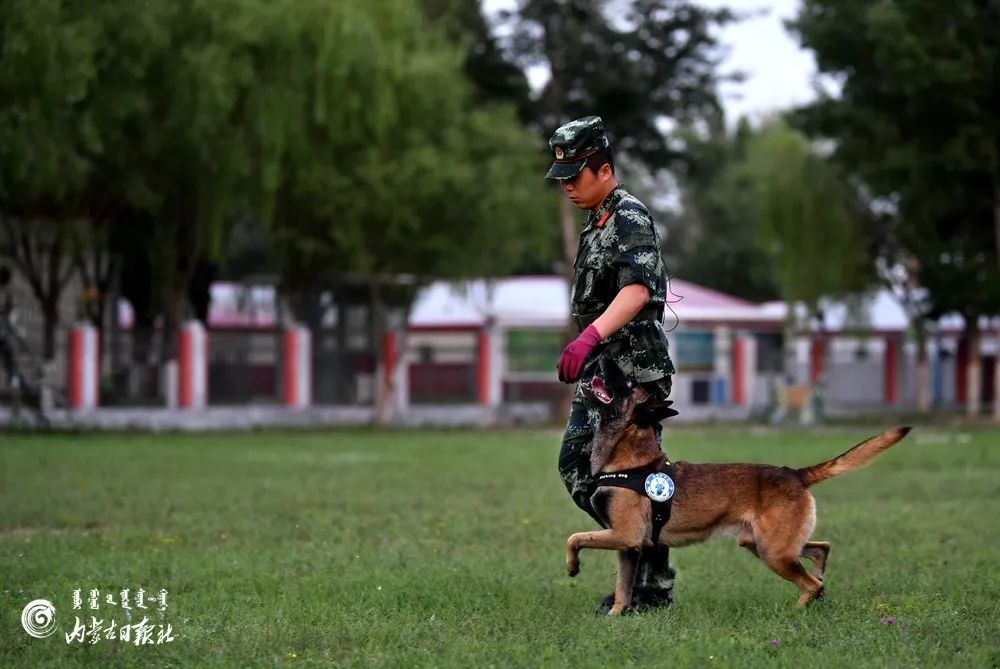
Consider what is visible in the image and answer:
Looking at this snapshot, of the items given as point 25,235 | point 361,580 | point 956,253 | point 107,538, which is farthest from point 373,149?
point 361,580

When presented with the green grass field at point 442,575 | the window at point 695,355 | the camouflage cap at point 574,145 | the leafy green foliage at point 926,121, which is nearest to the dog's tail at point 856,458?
Result: the green grass field at point 442,575

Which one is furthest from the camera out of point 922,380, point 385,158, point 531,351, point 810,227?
point 922,380

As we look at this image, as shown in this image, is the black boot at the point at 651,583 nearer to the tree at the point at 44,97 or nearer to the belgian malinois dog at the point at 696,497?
the belgian malinois dog at the point at 696,497

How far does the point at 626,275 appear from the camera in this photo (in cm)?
663

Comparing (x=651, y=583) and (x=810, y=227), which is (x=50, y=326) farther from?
(x=651, y=583)

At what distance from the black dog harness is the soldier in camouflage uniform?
→ 0.53 feet

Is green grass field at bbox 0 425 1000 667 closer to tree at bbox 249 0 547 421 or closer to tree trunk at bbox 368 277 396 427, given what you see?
tree at bbox 249 0 547 421

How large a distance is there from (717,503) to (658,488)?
32 cm

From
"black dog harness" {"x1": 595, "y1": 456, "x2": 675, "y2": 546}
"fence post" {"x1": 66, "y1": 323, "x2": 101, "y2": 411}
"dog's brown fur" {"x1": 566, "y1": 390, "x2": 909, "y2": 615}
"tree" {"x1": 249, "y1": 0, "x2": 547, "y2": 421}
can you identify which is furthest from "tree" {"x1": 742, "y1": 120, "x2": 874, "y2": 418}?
"black dog harness" {"x1": 595, "y1": 456, "x2": 675, "y2": 546}

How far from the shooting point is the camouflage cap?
6.70 metres

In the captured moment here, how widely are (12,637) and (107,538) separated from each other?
3712 millimetres

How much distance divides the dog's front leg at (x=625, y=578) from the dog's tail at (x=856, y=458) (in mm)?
890

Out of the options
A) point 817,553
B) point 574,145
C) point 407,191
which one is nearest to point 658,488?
point 817,553

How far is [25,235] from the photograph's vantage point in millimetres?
31922
